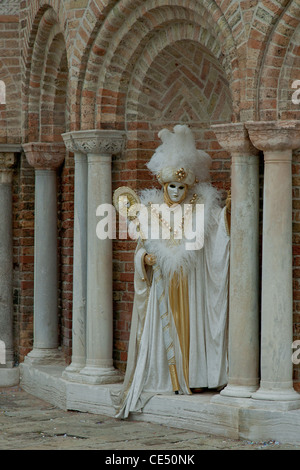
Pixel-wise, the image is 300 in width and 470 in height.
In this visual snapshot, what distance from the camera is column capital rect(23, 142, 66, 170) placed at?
1084 cm

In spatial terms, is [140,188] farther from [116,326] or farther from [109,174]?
[116,326]

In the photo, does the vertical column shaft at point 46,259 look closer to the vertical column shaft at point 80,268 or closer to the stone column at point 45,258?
the stone column at point 45,258

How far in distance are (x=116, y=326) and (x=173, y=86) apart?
2162 mm

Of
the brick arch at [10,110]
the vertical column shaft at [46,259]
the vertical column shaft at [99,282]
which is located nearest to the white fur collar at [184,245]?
the vertical column shaft at [99,282]

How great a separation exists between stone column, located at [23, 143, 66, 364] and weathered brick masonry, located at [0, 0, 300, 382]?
95mm

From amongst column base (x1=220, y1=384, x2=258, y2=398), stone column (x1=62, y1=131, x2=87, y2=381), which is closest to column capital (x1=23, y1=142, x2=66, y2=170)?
stone column (x1=62, y1=131, x2=87, y2=381)

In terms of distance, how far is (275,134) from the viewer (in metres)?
8.02

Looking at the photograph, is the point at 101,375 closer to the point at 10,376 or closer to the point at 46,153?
the point at 10,376

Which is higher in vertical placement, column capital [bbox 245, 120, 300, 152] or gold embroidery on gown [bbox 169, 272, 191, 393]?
column capital [bbox 245, 120, 300, 152]

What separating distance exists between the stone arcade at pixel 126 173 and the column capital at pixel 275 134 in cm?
1

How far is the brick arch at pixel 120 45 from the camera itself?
8930mm

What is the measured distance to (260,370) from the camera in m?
8.36

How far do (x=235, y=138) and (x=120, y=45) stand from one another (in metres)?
1.81

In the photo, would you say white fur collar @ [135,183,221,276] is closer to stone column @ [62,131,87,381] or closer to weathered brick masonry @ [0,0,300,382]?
weathered brick masonry @ [0,0,300,382]
